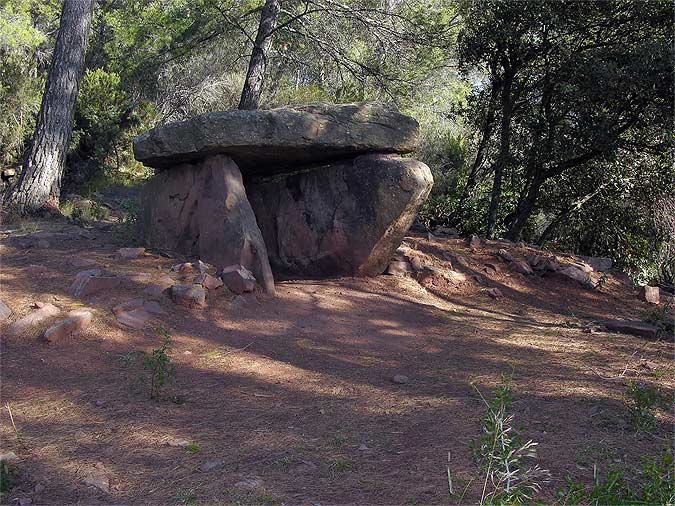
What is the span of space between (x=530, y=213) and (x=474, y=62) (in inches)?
116

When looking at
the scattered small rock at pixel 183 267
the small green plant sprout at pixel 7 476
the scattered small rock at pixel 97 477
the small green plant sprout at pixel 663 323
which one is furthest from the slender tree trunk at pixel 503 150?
the small green plant sprout at pixel 7 476

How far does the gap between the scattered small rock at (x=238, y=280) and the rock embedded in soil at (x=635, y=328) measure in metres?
3.66

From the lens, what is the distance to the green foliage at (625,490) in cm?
299

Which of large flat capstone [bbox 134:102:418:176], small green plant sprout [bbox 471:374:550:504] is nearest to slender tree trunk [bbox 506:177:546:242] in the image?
large flat capstone [bbox 134:102:418:176]

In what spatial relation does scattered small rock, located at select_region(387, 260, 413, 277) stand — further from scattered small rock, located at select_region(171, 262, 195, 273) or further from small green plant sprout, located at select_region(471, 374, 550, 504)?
small green plant sprout, located at select_region(471, 374, 550, 504)

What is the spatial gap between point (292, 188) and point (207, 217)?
4.68 feet

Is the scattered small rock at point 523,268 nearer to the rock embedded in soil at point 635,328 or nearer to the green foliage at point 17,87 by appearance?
the rock embedded in soil at point 635,328

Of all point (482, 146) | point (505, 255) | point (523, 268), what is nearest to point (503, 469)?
point (523, 268)

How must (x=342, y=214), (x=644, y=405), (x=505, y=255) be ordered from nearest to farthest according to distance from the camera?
1. (x=644, y=405)
2. (x=342, y=214)
3. (x=505, y=255)

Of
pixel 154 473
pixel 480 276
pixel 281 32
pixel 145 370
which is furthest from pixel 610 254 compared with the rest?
pixel 154 473

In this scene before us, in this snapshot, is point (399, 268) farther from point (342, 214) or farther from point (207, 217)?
point (207, 217)

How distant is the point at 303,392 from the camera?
476 centimetres

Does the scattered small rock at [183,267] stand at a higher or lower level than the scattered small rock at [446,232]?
lower

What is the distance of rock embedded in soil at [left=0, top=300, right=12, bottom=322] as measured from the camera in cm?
553
